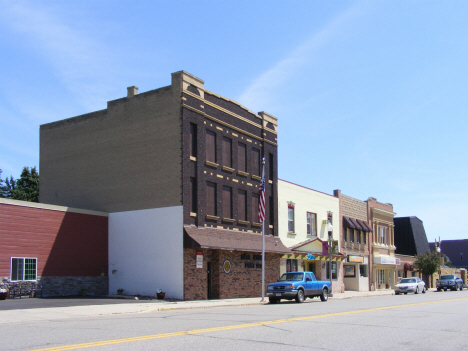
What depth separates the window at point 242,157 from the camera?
33.8 meters

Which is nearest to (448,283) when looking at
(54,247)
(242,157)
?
(242,157)

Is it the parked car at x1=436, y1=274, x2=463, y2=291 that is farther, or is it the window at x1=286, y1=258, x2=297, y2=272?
the parked car at x1=436, y1=274, x2=463, y2=291

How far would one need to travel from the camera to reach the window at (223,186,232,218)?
32.0 meters

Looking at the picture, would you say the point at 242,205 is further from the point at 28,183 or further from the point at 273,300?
the point at 28,183

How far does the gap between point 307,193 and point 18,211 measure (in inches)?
A: 907

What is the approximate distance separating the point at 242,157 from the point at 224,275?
8324 mm

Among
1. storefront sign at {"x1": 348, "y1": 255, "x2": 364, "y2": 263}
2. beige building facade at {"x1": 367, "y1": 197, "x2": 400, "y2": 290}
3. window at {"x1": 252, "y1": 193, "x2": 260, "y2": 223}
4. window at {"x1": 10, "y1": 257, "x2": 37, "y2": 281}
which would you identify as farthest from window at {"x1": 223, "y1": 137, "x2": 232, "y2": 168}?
beige building facade at {"x1": 367, "y1": 197, "x2": 400, "y2": 290}

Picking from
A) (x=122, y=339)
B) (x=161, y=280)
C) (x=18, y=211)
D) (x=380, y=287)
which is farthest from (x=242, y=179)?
(x=380, y=287)

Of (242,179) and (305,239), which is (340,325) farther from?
(305,239)

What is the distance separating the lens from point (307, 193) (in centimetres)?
4144

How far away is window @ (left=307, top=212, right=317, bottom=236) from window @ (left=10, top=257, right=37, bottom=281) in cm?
2233

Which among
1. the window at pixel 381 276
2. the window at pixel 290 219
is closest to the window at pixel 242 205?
A: the window at pixel 290 219

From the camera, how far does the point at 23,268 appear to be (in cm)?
2561

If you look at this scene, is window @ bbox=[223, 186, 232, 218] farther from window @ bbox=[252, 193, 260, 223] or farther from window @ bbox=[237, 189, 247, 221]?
window @ bbox=[252, 193, 260, 223]
